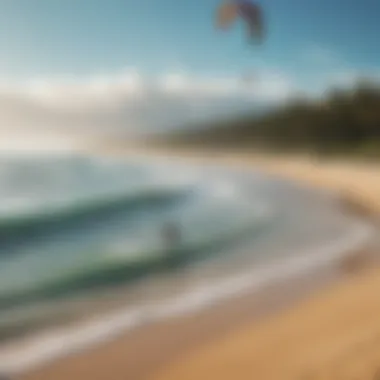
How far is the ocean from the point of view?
1566 millimetres

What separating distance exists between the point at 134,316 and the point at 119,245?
34cm

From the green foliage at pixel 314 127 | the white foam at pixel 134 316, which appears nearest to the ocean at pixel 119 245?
the white foam at pixel 134 316

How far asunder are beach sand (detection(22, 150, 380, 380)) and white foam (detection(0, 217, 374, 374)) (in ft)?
0.11

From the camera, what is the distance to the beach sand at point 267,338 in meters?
1.42

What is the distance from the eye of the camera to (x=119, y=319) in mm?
1678

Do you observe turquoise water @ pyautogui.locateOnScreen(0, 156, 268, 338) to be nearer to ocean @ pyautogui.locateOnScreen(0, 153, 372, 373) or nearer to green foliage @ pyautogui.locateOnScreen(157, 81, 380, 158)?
ocean @ pyautogui.locateOnScreen(0, 153, 372, 373)

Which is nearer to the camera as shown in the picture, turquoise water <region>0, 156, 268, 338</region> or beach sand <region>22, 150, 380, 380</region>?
beach sand <region>22, 150, 380, 380</region>

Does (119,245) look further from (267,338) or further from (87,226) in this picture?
(267,338)

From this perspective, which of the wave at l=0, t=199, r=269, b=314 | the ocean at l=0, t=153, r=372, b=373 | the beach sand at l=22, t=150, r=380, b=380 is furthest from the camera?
the wave at l=0, t=199, r=269, b=314

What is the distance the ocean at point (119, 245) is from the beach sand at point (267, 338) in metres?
0.06

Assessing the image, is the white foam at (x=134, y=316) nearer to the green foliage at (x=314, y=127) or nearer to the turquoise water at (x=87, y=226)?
the turquoise water at (x=87, y=226)

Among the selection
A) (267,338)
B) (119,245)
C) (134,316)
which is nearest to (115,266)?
(119,245)

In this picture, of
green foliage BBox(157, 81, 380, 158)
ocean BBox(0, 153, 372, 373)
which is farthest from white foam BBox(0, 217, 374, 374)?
green foliage BBox(157, 81, 380, 158)

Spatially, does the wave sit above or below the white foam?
above
